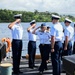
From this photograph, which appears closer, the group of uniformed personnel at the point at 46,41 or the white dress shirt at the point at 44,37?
the group of uniformed personnel at the point at 46,41

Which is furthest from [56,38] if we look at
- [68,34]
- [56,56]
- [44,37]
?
[44,37]

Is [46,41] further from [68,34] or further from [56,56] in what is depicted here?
[56,56]

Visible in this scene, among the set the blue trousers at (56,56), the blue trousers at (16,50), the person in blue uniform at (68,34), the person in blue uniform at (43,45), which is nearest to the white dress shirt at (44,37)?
the person in blue uniform at (43,45)

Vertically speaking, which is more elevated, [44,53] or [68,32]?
[68,32]

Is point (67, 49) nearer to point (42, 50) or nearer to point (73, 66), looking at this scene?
point (42, 50)

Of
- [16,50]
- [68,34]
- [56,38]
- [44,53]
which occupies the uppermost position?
[68,34]

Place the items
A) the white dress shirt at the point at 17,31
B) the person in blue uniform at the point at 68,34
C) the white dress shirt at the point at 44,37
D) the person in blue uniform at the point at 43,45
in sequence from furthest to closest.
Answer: the white dress shirt at the point at 44,37, the person in blue uniform at the point at 43,45, the person in blue uniform at the point at 68,34, the white dress shirt at the point at 17,31

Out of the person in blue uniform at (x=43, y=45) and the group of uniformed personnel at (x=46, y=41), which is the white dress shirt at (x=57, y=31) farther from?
the person in blue uniform at (x=43, y=45)

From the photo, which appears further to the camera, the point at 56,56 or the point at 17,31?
the point at 17,31

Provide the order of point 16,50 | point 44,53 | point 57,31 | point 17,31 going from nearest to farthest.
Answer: point 57,31 → point 17,31 → point 16,50 → point 44,53

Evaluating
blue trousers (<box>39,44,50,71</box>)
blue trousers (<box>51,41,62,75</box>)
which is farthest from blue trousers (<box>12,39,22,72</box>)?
blue trousers (<box>51,41,62,75</box>)

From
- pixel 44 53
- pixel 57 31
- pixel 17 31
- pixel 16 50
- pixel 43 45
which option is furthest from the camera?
pixel 43 45

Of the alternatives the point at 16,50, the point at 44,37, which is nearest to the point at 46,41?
the point at 44,37

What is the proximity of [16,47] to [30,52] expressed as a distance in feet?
4.84
